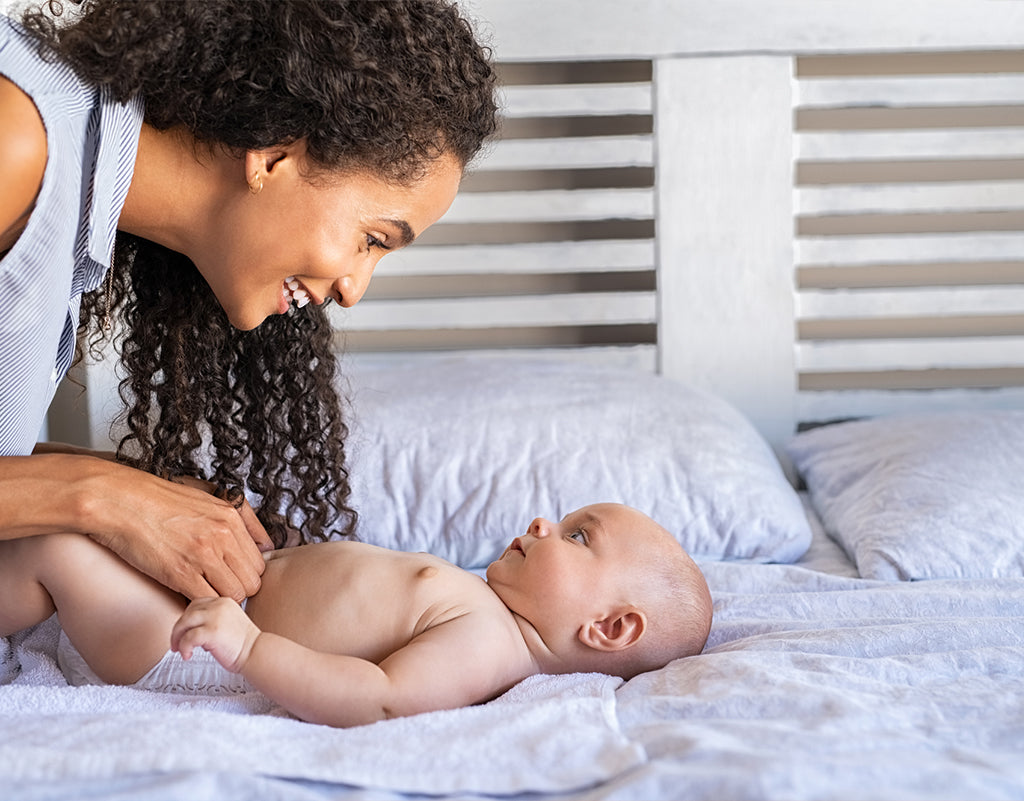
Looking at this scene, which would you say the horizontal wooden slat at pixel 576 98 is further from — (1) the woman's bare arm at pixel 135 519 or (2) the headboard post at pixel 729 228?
(1) the woman's bare arm at pixel 135 519

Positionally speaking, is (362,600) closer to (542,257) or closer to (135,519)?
(135,519)

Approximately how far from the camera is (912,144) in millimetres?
2162

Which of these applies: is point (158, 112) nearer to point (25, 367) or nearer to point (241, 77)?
point (241, 77)

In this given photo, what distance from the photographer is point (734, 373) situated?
219 cm

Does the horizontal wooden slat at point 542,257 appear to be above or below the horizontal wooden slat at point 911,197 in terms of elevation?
below

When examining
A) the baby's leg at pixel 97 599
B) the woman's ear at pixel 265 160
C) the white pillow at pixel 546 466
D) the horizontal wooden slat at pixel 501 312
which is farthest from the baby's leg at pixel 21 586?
the horizontal wooden slat at pixel 501 312

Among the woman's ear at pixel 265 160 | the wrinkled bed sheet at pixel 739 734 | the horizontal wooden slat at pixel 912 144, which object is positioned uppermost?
the horizontal wooden slat at pixel 912 144

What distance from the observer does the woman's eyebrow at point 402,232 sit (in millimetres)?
1181

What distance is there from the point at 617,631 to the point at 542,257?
1180 millimetres

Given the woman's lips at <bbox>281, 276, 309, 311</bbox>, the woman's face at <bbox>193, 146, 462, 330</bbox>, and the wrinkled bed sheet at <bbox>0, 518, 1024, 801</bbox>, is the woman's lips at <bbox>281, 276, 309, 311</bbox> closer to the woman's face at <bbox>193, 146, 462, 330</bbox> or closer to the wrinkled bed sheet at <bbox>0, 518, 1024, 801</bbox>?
the woman's face at <bbox>193, 146, 462, 330</bbox>

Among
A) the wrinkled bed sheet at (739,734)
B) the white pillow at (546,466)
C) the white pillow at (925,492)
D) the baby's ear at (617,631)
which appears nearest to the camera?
the wrinkled bed sheet at (739,734)

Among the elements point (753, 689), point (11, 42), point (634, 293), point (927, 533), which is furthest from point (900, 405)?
point (11, 42)

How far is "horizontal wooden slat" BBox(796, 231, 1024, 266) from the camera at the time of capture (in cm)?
219

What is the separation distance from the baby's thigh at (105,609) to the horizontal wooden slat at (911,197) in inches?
61.4
